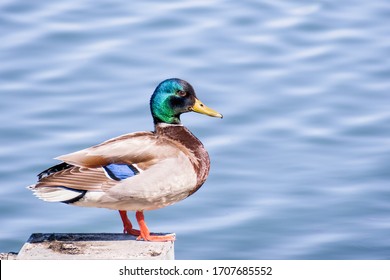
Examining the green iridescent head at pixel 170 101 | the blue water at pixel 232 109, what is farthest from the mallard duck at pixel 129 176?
the blue water at pixel 232 109

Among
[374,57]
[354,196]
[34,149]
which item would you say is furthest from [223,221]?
[374,57]

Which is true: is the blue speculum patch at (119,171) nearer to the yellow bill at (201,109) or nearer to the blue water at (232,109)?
the yellow bill at (201,109)

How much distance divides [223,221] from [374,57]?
3780 mm

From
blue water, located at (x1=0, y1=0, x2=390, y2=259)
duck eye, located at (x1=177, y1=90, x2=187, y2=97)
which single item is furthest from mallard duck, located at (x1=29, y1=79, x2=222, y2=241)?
blue water, located at (x1=0, y1=0, x2=390, y2=259)

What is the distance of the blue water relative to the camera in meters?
10.9

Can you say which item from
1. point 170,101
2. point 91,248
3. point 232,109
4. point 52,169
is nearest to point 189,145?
point 170,101

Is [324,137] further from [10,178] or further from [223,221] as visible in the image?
[10,178]

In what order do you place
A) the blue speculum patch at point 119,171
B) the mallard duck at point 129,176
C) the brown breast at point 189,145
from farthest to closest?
the brown breast at point 189,145 < the blue speculum patch at point 119,171 < the mallard duck at point 129,176

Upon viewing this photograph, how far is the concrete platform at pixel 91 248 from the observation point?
766 centimetres

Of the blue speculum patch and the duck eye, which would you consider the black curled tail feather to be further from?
the duck eye

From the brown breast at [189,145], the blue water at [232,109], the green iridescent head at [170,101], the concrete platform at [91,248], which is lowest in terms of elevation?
the concrete platform at [91,248]

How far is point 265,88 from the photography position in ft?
43.1

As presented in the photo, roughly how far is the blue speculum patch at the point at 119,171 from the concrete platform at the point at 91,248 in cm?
40

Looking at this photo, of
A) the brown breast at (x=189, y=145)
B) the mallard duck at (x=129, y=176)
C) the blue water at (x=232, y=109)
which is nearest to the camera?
the mallard duck at (x=129, y=176)
